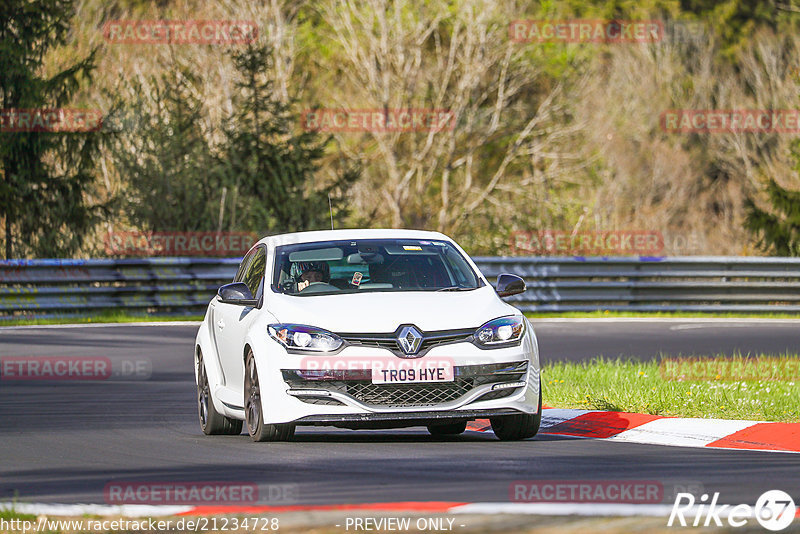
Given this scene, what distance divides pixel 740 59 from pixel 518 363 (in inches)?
2333

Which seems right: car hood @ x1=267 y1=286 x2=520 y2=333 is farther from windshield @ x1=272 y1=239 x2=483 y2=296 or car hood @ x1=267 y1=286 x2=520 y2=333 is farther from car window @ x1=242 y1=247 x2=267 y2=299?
car window @ x1=242 y1=247 x2=267 y2=299

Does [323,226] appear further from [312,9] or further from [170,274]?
[312,9]

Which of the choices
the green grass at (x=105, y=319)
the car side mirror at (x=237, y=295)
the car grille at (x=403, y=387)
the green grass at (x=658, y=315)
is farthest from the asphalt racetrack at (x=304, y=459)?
Result: the green grass at (x=658, y=315)

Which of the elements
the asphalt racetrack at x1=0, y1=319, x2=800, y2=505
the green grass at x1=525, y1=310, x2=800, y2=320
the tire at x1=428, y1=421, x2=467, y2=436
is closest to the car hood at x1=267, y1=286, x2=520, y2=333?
the asphalt racetrack at x1=0, y1=319, x2=800, y2=505

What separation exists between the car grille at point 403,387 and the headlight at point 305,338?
0.18m

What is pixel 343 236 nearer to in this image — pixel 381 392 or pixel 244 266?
pixel 244 266

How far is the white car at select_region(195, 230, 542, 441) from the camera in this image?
10.2 m

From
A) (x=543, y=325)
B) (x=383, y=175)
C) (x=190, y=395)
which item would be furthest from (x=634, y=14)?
(x=190, y=395)

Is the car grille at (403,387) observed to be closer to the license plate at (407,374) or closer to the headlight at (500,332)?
the license plate at (407,374)

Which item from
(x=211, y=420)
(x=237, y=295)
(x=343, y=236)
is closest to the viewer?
(x=237, y=295)

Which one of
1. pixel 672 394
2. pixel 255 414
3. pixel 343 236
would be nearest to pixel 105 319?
pixel 343 236

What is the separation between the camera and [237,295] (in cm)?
1112

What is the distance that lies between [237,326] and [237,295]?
1.04 ft

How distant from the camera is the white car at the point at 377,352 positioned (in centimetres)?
1018
